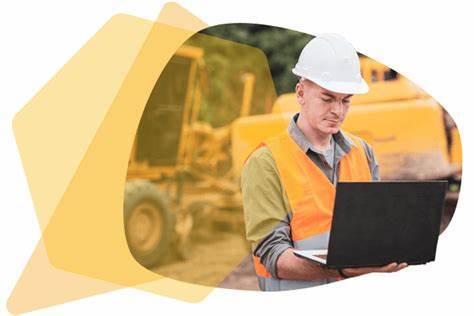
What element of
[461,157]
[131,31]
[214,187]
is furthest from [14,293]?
[461,157]

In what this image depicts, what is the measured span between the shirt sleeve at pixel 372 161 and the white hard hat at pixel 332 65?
342mm

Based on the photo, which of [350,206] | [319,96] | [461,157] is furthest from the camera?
[461,157]

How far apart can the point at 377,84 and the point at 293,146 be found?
0.77 meters

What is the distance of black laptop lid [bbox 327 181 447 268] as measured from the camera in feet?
7.59

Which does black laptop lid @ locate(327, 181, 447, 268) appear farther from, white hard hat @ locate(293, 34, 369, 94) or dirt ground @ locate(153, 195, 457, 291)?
dirt ground @ locate(153, 195, 457, 291)

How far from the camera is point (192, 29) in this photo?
2945mm

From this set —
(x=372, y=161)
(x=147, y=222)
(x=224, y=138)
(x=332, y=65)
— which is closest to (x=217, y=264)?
(x=147, y=222)

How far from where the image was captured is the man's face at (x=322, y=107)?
246cm

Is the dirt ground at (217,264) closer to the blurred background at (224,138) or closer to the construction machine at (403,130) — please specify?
the blurred background at (224,138)

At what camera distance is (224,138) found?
2879 mm

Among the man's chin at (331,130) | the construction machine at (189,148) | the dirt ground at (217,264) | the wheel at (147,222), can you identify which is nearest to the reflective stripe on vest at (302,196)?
the man's chin at (331,130)

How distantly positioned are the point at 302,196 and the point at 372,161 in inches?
17.7

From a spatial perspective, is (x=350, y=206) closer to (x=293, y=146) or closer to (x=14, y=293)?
(x=293, y=146)

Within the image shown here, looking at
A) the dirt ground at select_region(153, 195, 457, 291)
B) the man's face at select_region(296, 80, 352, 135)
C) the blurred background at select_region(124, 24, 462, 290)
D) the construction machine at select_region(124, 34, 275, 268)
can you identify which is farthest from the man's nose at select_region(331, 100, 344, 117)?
the dirt ground at select_region(153, 195, 457, 291)
